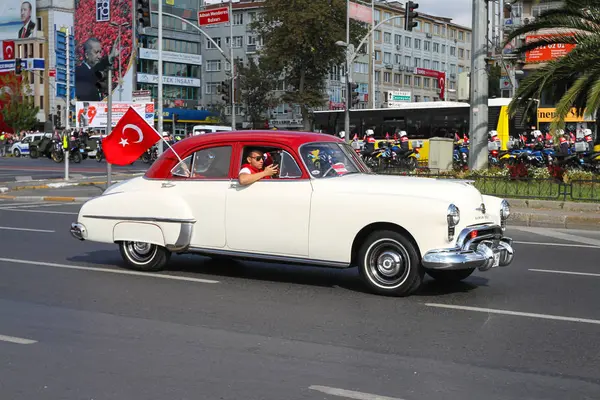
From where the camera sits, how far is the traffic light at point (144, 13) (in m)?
28.6

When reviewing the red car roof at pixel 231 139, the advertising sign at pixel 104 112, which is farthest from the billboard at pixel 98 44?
the red car roof at pixel 231 139

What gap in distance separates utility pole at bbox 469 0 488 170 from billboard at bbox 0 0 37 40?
290 feet

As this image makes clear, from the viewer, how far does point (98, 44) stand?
311 ft

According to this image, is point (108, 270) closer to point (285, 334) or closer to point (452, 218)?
point (285, 334)

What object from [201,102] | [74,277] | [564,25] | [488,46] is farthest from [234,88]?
[201,102]

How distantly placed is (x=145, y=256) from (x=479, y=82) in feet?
46.6

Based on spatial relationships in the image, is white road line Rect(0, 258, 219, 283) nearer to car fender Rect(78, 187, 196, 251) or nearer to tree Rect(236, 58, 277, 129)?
car fender Rect(78, 187, 196, 251)

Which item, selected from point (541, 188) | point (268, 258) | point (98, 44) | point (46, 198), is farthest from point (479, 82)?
point (98, 44)

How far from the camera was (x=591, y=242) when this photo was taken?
14.0 metres

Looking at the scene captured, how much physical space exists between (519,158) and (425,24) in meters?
100

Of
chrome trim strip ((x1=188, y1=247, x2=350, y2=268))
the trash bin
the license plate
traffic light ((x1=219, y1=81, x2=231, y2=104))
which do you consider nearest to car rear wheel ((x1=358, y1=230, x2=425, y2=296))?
chrome trim strip ((x1=188, y1=247, x2=350, y2=268))

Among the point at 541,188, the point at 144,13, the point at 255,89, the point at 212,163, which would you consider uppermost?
the point at 255,89

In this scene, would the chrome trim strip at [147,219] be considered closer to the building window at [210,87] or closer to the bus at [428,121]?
the bus at [428,121]

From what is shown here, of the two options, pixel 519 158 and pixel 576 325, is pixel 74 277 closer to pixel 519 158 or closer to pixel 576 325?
pixel 576 325
